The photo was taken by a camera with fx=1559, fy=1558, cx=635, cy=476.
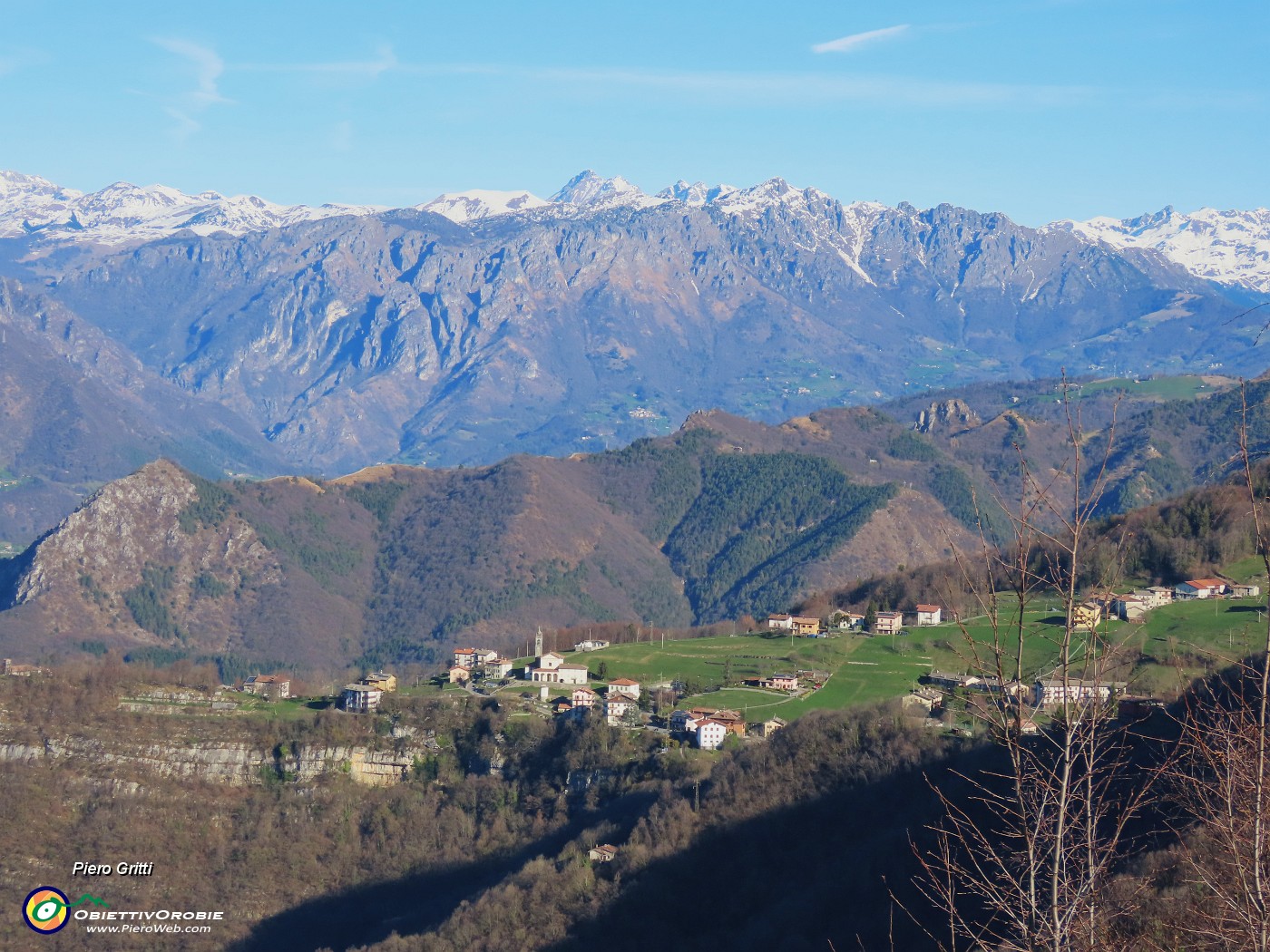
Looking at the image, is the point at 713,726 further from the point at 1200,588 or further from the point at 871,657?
the point at 1200,588

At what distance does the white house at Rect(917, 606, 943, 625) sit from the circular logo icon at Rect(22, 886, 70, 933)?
57.4 m

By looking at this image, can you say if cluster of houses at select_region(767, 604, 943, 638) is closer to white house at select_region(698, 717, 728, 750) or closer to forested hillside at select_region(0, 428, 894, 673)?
white house at select_region(698, 717, 728, 750)

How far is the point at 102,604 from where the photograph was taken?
173m

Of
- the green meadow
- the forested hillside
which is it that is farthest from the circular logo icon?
the forested hillside

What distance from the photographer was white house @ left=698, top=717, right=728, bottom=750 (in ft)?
258

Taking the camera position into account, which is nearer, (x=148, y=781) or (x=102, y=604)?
(x=148, y=781)

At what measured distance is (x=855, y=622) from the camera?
108m

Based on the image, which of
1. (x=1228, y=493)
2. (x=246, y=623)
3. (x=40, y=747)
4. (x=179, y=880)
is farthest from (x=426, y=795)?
(x=246, y=623)

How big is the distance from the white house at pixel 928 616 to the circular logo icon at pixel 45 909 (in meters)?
57.4

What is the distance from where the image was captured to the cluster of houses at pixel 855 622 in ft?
341

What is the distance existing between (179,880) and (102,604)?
106339 millimetres

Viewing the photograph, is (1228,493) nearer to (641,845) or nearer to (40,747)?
(641,845)

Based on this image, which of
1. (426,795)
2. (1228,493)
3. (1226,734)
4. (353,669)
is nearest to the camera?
(1226,734)

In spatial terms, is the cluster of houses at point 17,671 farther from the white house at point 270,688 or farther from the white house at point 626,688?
the white house at point 626,688
